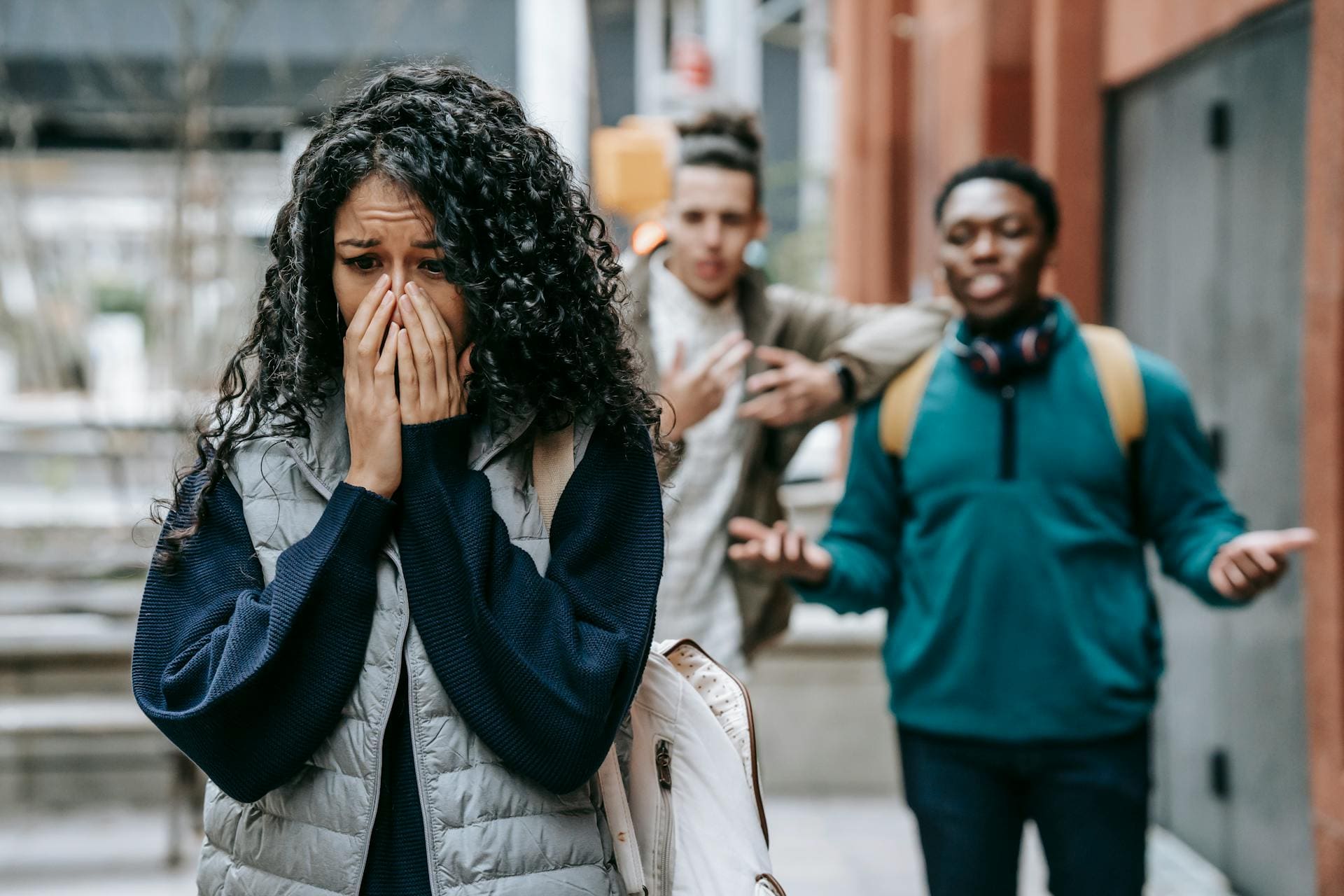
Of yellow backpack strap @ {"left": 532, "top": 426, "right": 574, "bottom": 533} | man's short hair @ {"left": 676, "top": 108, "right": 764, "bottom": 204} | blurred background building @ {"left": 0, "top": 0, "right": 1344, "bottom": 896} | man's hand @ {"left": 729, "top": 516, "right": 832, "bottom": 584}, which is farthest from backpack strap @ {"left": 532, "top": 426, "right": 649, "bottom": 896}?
man's short hair @ {"left": 676, "top": 108, "right": 764, "bottom": 204}

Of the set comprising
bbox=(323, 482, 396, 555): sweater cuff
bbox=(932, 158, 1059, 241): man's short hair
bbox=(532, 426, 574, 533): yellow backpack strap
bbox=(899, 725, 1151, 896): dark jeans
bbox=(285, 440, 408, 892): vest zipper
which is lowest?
bbox=(899, 725, 1151, 896): dark jeans

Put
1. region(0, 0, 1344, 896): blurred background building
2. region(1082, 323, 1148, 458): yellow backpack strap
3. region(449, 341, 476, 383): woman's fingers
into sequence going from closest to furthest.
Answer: region(449, 341, 476, 383): woman's fingers < region(1082, 323, 1148, 458): yellow backpack strap < region(0, 0, 1344, 896): blurred background building

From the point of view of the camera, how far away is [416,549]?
5.80 feet

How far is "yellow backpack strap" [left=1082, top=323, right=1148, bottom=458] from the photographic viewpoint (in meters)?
3.07

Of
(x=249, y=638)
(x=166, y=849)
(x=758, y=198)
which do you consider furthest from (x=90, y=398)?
(x=249, y=638)

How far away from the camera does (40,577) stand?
6801mm

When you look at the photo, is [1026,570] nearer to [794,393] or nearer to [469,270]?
[794,393]

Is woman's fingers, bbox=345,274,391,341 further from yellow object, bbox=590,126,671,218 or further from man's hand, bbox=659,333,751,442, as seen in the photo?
yellow object, bbox=590,126,671,218

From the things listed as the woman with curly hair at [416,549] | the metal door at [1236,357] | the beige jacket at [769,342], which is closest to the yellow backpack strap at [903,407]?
the beige jacket at [769,342]

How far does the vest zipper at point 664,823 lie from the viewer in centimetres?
197

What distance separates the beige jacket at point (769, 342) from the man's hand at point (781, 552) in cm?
66

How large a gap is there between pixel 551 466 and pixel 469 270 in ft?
0.90

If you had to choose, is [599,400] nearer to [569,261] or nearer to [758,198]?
[569,261]

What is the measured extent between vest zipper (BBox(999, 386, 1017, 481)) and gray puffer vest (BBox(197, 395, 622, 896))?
1441mm
